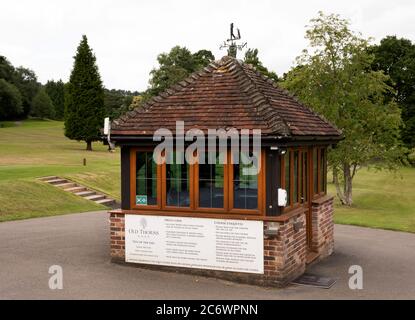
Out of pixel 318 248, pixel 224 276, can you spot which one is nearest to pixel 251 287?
pixel 224 276

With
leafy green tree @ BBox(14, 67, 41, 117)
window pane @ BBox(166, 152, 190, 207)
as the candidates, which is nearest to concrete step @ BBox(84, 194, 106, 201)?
window pane @ BBox(166, 152, 190, 207)

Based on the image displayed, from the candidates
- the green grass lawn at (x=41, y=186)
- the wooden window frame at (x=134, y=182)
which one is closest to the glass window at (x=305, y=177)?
the wooden window frame at (x=134, y=182)

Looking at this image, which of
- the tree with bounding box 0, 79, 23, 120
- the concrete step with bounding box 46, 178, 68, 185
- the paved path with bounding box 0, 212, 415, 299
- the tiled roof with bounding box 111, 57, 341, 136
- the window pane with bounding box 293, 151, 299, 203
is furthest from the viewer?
the tree with bounding box 0, 79, 23, 120

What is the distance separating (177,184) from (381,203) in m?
21.5

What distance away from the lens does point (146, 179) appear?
37.1ft

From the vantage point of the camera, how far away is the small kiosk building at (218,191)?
10320 millimetres

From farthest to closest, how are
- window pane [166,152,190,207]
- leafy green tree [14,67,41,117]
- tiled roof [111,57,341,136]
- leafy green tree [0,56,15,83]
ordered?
1. leafy green tree [14,67,41,117]
2. leafy green tree [0,56,15,83]
3. window pane [166,152,190,207]
4. tiled roof [111,57,341,136]

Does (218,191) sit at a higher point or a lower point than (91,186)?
higher

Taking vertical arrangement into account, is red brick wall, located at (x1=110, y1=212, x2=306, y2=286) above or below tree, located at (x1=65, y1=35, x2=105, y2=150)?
below

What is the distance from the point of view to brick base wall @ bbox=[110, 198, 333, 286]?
33.6 feet

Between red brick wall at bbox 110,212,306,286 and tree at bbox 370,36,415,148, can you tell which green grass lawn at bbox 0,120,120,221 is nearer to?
red brick wall at bbox 110,212,306,286

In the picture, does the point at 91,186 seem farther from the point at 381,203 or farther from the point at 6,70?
the point at 6,70

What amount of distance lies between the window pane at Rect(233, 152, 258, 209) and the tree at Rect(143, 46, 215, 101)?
160ft

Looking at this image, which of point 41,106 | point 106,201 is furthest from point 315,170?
point 41,106
